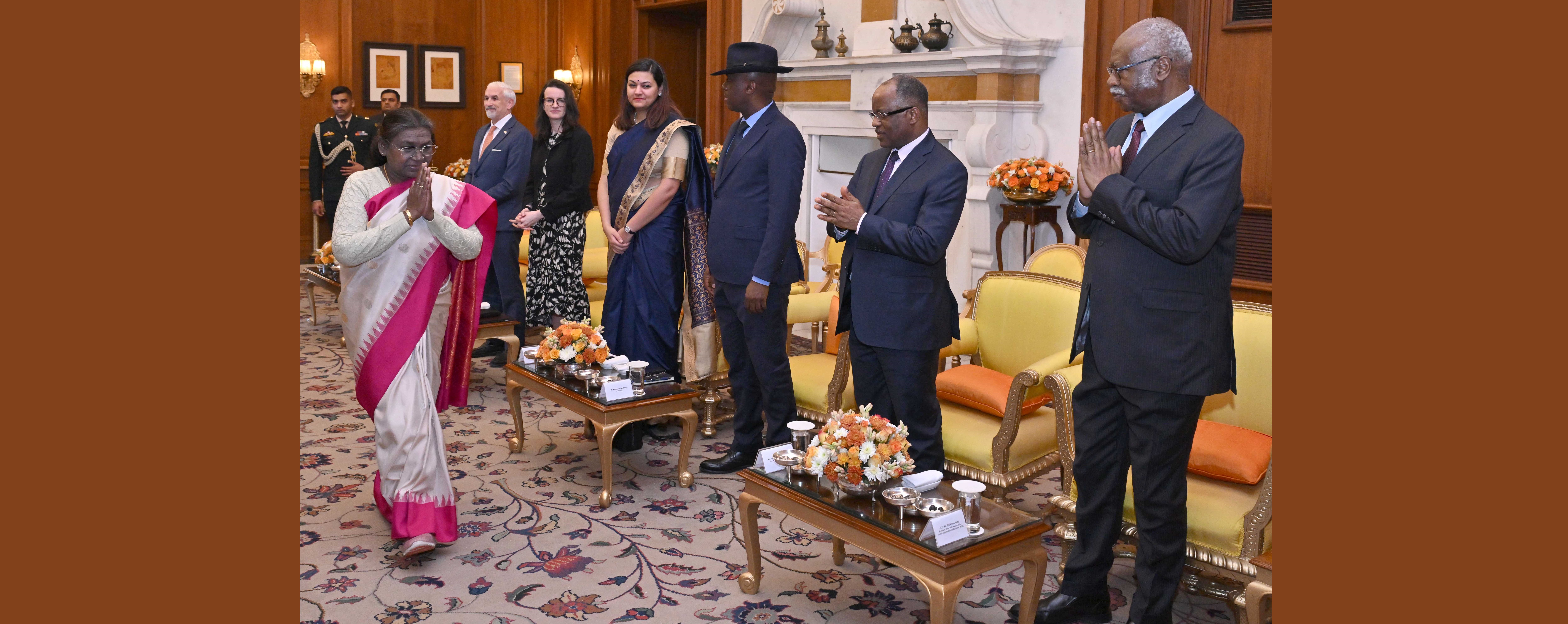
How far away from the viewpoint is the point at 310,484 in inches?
171

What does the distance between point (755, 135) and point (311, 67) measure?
7.69 meters

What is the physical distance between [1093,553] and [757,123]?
2081 millimetres

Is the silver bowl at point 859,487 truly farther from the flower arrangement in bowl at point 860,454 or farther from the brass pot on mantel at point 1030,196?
the brass pot on mantel at point 1030,196

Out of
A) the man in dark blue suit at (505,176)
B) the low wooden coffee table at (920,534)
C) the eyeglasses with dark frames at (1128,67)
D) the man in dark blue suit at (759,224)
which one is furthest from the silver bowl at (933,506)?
the man in dark blue suit at (505,176)

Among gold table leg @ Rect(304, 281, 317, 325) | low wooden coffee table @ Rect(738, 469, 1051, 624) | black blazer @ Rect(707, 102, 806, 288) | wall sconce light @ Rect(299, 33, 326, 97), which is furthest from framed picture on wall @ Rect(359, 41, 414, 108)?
low wooden coffee table @ Rect(738, 469, 1051, 624)

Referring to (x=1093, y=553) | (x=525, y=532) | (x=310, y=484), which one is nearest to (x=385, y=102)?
(x=310, y=484)

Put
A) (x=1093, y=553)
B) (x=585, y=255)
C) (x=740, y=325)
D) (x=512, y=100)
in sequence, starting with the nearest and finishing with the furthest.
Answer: (x=1093, y=553) → (x=740, y=325) → (x=512, y=100) → (x=585, y=255)

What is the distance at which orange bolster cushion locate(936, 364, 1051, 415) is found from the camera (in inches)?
151

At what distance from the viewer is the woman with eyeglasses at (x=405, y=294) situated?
3.33 metres

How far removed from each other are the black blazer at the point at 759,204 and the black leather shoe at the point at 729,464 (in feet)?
2.43

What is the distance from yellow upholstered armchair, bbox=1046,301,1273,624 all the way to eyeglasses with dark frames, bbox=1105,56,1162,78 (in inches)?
27.1

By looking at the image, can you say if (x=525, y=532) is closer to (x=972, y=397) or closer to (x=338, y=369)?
(x=972, y=397)

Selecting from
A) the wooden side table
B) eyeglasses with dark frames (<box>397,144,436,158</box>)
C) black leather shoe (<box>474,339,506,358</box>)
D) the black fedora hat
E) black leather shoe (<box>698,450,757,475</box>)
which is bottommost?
black leather shoe (<box>698,450,757,475</box>)

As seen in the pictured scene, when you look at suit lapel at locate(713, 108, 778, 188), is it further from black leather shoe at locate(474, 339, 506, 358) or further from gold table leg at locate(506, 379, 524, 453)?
black leather shoe at locate(474, 339, 506, 358)
